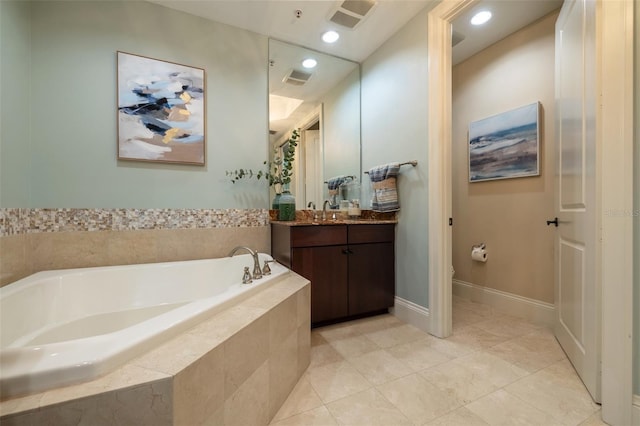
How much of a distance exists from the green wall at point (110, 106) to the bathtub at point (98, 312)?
51 cm

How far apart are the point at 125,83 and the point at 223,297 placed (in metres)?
1.78

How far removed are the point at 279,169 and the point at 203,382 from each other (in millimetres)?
1863

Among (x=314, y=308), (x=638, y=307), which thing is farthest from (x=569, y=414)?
(x=314, y=308)

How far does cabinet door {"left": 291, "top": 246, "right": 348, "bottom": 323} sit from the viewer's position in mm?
1947

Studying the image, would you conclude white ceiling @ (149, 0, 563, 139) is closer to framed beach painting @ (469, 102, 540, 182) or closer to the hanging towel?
framed beach painting @ (469, 102, 540, 182)

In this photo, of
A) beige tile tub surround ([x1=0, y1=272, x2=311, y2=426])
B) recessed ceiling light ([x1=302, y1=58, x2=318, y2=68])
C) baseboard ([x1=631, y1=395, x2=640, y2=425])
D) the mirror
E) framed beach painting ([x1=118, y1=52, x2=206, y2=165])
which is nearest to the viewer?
beige tile tub surround ([x1=0, y1=272, x2=311, y2=426])

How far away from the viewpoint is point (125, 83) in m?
1.88

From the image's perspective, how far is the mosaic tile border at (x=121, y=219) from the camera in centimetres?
158

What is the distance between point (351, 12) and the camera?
6.68 ft

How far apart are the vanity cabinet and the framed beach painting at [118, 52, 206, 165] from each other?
972 mm

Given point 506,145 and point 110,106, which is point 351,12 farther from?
point 110,106

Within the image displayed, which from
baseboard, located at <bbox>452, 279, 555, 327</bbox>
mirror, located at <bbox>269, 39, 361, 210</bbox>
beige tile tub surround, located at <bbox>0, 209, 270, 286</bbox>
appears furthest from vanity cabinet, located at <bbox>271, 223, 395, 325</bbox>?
baseboard, located at <bbox>452, 279, 555, 327</bbox>

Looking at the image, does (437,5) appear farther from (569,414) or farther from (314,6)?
(569,414)

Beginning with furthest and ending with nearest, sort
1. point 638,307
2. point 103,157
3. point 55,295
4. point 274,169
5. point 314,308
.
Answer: point 274,169 < point 314,308 < point 103,157 < point 55,295 < point 638,307
